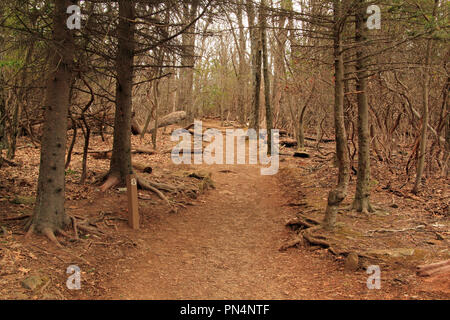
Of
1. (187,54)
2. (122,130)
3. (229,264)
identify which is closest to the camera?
(229,264)

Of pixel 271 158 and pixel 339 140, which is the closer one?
Answer: pixel 339 140

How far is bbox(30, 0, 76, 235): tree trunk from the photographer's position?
19.1ft

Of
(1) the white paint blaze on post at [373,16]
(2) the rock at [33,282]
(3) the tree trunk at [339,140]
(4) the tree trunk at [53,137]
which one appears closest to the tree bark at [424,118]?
(1) the white paint blaze on post at [373,16]

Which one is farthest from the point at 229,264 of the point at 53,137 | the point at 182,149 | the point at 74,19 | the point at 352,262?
the point at 182,149

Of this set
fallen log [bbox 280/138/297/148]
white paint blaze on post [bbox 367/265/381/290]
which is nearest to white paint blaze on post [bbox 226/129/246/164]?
fallen log [bbox 280/138/297/148]

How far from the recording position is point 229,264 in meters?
6.12

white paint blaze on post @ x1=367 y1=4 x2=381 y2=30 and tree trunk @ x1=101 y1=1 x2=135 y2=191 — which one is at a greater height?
white paint blaze on post @ x1=367 y1=4 x2=381 y2=30

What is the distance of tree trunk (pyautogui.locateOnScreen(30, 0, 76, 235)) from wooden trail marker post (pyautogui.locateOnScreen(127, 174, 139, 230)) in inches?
58.0

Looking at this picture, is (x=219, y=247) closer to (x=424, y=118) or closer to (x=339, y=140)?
(x=339, y=140)

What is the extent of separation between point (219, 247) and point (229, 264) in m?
0.89

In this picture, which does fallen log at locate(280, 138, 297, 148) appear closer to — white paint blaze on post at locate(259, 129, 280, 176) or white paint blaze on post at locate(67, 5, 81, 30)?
white paint blaze on post at locate(259, 129, 280, 176)

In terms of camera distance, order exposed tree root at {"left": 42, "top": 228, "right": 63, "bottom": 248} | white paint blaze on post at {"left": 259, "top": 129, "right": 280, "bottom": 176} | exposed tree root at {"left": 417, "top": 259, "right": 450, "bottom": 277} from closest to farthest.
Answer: exposed tree root at {"left": 417, "top": 259, "right": 450, "bottom": 277}, exposed tree root at {"left": 42, "top": 228, "right": 63, "bottom": 248}, white paint blaze on post at {"left": 259, "top": 129, "right": 280, "bottom": 176}
